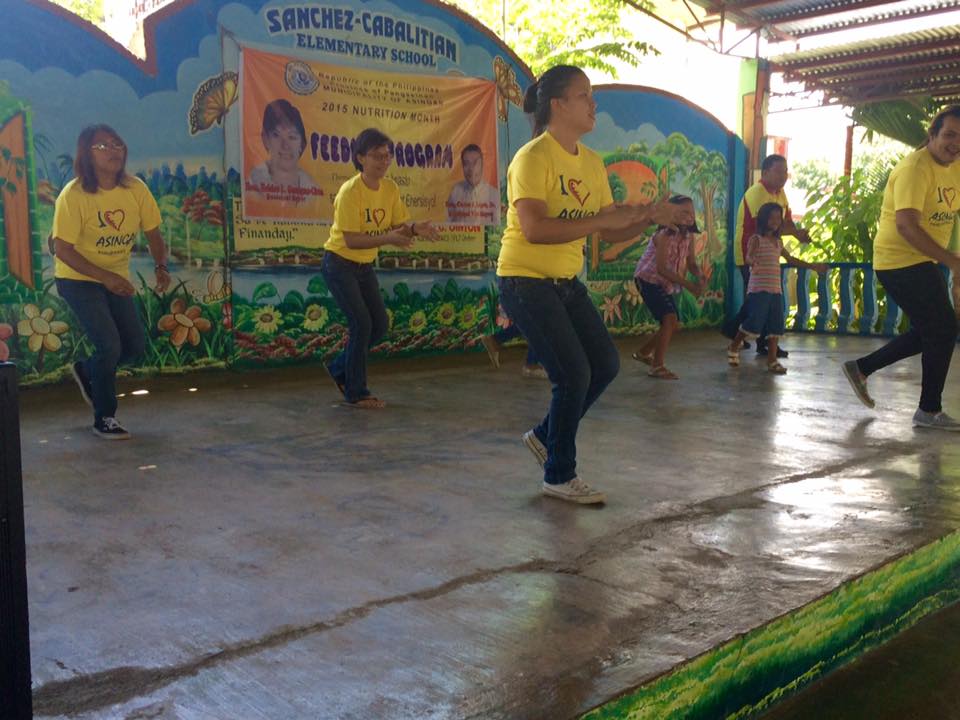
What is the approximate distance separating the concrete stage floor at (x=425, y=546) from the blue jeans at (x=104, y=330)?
0.81 ft

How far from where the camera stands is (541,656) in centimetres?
219

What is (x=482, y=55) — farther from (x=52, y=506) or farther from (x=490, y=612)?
(x=490, y=612)

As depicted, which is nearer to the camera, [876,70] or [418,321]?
[418,321]

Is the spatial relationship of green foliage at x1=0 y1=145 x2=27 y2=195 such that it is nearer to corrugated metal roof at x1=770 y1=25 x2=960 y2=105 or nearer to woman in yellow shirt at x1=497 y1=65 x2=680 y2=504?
woman in yellow shirt at x1=497 y1=65 x2=680 y2=504

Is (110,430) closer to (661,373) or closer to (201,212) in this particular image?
(201,212)

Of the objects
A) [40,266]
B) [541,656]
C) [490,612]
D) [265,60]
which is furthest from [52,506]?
[265,60]

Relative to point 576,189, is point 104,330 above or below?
below

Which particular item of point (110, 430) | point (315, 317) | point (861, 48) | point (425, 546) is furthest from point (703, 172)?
point (425, 546)

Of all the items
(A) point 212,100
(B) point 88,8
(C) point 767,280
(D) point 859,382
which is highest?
(B) point 88,8

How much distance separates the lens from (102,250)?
4805 millimetres

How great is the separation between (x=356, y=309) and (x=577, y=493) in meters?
2.50

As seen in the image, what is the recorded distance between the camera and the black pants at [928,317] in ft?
16.2

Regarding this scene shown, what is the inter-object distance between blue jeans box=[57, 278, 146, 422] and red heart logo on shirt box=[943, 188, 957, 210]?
14.2ft

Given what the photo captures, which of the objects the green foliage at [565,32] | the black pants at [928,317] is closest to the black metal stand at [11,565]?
the black pants at [928,317]
